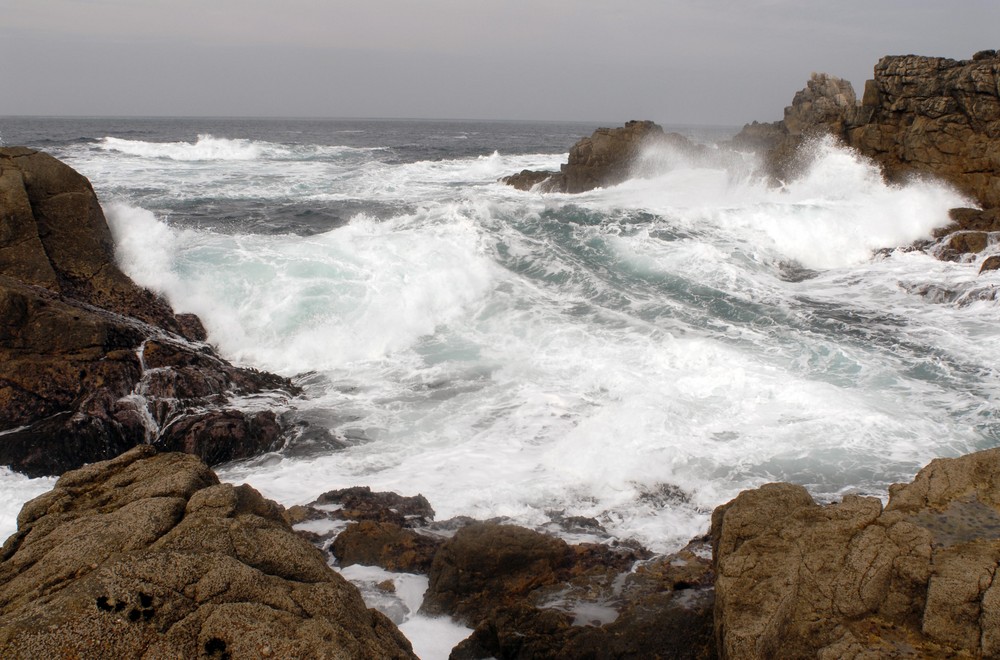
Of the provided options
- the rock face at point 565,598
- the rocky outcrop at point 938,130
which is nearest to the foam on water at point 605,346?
the rocky outcrop at point 938,130

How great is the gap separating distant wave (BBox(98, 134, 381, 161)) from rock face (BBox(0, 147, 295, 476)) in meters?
33.0

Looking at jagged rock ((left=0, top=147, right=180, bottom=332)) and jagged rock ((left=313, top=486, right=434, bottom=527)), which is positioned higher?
jagged rock ((left=0, top=147, right=180, bottom=332))

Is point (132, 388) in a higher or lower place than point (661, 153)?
lower

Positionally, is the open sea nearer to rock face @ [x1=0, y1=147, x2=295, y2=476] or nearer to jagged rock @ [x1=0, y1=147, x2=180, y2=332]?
rock face @ [x1=0, y1=147, x2=295, y2=476]

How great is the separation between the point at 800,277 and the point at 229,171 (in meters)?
27.9

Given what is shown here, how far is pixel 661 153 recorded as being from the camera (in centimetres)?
2783

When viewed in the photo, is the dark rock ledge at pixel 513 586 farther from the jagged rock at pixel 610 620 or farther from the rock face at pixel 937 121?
the rock face at pixel 937 121

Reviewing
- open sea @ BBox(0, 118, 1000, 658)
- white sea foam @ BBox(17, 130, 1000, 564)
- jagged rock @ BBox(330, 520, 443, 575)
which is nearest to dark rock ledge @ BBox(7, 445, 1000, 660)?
jagged rock @ BBox(330, 520, 443, 575)

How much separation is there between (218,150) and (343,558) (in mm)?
43607

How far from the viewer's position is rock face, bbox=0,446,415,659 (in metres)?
2.87

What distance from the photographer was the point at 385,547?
5922mm

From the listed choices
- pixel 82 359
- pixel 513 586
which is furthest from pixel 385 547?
pixel 82 359

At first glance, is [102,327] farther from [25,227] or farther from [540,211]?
[540,211]

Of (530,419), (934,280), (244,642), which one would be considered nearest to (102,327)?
(530,419)
